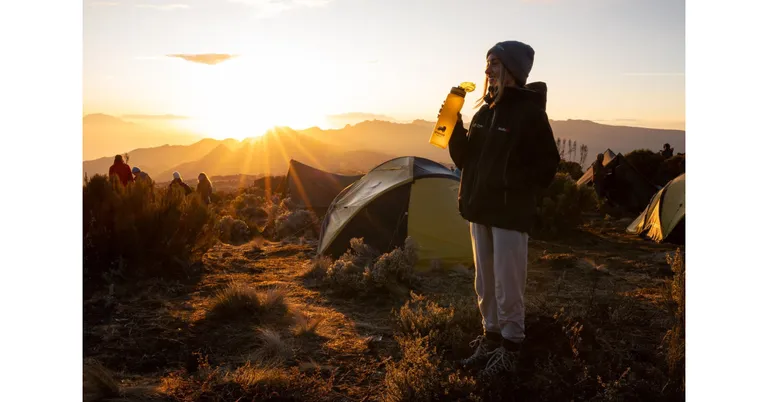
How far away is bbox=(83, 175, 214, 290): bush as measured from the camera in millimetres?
7602

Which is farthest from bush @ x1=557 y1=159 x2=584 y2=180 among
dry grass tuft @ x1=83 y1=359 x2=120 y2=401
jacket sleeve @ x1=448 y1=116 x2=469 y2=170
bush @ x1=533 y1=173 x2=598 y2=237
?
dry grass tuft @ x1=83 y1=359 x2=120 y2=401

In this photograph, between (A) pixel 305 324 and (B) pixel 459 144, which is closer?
(B) pixel 459 144

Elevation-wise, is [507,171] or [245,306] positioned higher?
[507,171]

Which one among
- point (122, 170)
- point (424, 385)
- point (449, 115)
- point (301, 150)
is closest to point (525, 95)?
point (449, 115)

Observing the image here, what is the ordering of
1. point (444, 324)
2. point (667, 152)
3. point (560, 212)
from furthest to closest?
1. point (667, 152)
2. point (560, 212)
3. point (444, 324)

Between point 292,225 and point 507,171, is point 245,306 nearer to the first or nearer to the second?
point 507,171

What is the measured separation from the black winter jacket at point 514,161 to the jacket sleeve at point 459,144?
7.2 inches

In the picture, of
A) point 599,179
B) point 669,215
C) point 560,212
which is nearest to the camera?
point 669,215

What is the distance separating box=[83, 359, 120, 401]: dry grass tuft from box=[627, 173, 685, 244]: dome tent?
8.82 metres

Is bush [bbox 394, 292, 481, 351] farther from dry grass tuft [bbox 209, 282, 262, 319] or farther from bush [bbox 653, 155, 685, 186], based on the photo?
bush [bbox 653, 155, 685, 186]

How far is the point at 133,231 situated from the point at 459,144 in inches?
207

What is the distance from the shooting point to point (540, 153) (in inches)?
155

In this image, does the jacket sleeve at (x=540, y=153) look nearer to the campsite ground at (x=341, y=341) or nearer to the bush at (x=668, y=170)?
the campsite ground at (x=341, y=341)

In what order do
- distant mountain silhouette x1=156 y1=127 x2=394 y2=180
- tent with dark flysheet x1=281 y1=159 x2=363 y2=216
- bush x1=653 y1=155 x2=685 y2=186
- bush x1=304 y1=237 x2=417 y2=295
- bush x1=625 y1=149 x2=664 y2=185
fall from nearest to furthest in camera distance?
1. bush x1=304 y1=237 x2=417 y2=295
2. bush x1=653 y1=155 x2=685 y2=186
3. tent with dark flysheet x1=281 y1=159 x2=363 y2=216
4. bush x1=625 y1=149 x2=664 y2=185
5. distant mountain silhouette x1=156 y1=127 x2=394 y2=180
